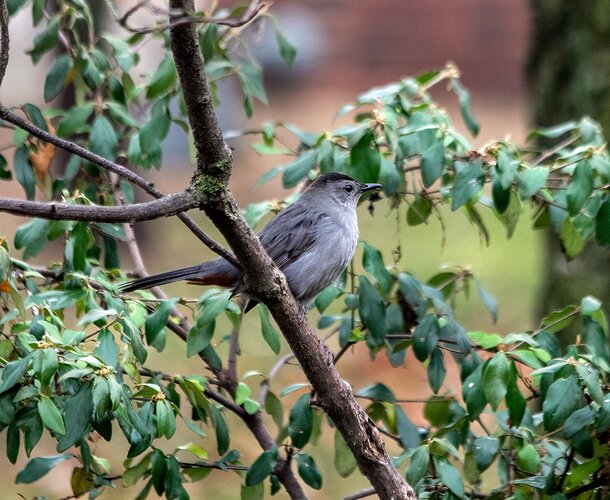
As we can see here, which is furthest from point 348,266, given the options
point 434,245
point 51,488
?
point 434,245

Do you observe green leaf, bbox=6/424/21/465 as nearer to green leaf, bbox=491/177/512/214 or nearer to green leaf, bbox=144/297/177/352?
green leaf, bbox=144/297/177/352

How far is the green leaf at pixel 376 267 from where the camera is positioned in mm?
3160

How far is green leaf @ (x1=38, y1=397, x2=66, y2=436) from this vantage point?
232 cm

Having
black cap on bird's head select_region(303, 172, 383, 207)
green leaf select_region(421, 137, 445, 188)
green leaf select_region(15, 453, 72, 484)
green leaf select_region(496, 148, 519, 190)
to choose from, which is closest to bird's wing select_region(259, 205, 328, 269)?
black cap on bird's head select_region(303, 172, 383, 207)

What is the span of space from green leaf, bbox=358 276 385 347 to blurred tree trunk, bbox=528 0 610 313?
87.8 inches

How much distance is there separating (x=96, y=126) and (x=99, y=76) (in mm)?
190

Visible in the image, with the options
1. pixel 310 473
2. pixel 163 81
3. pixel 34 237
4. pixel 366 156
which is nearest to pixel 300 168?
pixel 366 156

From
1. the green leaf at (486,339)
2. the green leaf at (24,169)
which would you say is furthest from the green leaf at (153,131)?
the green leaf at (486,339)

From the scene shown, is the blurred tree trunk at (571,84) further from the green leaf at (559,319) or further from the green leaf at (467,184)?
the green leaf at (467,184)

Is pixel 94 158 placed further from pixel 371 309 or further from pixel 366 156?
pixel 371 309

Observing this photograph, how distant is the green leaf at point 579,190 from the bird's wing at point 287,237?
128cm

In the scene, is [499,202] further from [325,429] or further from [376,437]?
[325,429]

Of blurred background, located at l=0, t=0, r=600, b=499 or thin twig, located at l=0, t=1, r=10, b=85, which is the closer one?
thin twig, located at l=0, t=1, r=10, b=85

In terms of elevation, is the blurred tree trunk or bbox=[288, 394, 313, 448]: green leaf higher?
the blurred tree trunk
